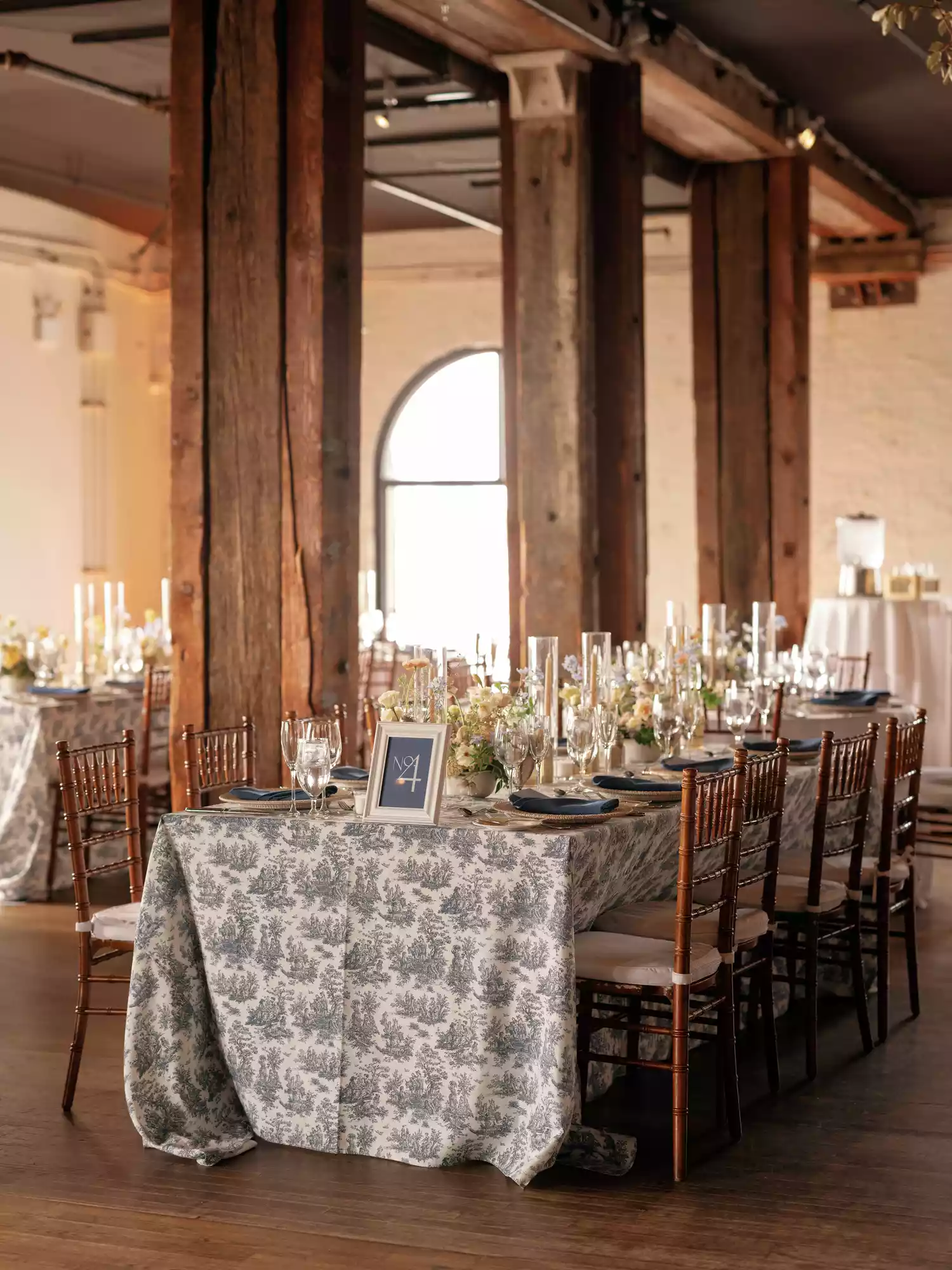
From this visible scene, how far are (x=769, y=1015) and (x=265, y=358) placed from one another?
Answer: 283cm

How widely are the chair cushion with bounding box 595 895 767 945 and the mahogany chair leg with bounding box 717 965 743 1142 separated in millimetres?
116

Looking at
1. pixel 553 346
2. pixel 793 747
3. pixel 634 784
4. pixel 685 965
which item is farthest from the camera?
pixel 553 346

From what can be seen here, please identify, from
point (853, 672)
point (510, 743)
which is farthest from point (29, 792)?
point (853, 672)

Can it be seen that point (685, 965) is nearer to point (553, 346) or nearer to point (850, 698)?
point (850, 698)

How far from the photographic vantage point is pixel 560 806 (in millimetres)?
4066

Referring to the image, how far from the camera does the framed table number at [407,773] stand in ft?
12.8

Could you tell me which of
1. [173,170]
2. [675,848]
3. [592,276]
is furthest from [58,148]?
[675,848]

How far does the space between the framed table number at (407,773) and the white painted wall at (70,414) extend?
865 centimetres

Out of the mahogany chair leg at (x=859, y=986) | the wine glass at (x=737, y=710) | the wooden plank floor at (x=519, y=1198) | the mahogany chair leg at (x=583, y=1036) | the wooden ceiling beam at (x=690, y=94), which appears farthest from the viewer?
the wooden ceiling beam at (x=690, y=94)

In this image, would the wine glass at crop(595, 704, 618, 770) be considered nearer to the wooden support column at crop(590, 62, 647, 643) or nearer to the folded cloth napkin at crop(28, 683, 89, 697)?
the wooden support column at crop(590, 62, 647, 643)

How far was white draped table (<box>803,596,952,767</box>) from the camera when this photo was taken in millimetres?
9961

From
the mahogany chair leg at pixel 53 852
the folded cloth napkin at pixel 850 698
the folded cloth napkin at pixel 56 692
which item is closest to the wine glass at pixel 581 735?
the folded cloth napkin at pixel 850 698

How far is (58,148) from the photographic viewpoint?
10.9 metres

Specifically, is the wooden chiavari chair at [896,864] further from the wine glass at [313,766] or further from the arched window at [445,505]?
the arched window at [445,505]
